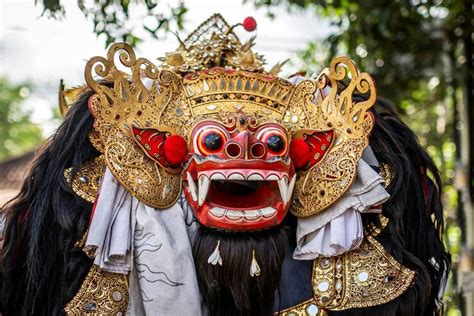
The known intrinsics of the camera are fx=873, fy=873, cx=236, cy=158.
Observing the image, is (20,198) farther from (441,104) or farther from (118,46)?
(441,104)

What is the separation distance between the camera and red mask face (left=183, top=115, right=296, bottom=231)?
7.84 feet

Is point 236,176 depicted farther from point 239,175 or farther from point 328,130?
point 328,130

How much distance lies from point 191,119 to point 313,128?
14.5 inches

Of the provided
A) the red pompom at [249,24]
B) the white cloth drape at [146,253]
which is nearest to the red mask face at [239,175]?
the white cloth drape at [146,253]

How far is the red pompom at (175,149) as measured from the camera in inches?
98.8

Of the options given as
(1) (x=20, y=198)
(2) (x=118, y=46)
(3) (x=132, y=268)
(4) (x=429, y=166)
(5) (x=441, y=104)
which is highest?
(5) (x=441, y=104)

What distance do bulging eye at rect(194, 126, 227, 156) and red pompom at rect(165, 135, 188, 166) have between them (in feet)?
0.21

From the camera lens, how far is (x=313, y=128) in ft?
8.60

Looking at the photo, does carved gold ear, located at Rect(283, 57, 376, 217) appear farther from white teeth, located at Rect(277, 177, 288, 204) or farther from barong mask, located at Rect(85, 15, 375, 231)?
white teeth, located at Rect(277, 177, 288, 204)

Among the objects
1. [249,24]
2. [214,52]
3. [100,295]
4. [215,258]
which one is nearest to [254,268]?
[215,258]

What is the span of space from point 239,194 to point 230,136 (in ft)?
0.56

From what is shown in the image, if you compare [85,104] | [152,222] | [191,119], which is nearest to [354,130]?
[191,119]

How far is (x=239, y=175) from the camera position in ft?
7.75

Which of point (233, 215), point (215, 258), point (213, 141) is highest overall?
point (213, 141)
